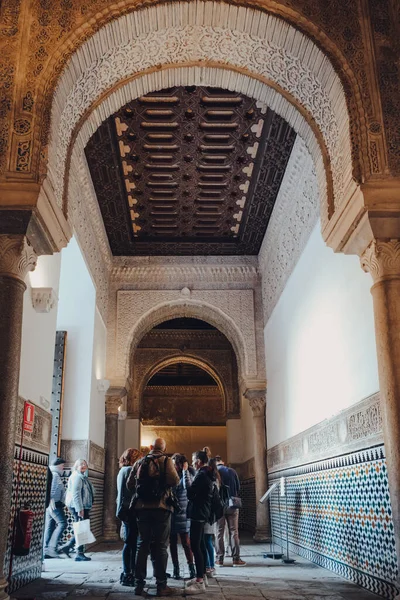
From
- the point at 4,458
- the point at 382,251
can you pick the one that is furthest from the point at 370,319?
the point at 4,458

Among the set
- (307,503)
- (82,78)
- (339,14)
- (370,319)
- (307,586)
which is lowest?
(307,586)

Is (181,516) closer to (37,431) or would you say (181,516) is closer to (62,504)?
(37,431)

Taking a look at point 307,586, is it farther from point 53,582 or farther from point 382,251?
point 382,251

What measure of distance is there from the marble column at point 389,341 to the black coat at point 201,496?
1.53 m

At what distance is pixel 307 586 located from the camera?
487 cm

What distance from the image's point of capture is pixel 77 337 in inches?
341

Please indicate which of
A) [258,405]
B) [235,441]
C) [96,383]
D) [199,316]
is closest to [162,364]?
[235,441]

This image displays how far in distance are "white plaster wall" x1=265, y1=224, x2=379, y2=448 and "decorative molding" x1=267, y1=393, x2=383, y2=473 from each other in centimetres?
10

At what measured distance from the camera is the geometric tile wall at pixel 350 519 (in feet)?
14.2

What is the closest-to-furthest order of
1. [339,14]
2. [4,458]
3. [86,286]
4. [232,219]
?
[4,458] < [339,14] < [86,286] < [232,219]

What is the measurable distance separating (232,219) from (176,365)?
30.8ft

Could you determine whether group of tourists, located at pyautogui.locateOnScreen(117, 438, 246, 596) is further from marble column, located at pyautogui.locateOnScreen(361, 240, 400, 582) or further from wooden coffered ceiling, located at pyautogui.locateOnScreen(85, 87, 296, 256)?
wooden coffered ceiling, located at pyautogui.locateOnScreen(85, 87, 296, 256)

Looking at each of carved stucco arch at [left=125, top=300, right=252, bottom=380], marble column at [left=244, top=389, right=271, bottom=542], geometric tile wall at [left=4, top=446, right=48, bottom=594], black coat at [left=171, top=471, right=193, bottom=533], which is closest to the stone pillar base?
marble column at [left=244, top=389, right=271, bottom=542]

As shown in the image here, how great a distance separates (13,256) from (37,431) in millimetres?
1994
